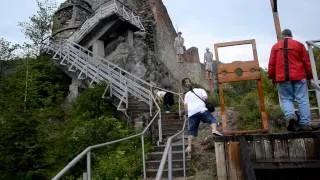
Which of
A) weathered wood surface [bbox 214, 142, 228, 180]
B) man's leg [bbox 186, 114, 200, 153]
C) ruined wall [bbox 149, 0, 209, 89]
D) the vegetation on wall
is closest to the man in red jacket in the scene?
weathered wood surface [bbox 214, 142, 228, 180]

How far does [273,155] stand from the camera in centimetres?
586

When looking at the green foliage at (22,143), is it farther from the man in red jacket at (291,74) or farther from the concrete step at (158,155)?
the man in red jacket at (291,74)

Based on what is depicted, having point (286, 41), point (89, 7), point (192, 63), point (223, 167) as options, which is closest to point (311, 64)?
point (286, 41)

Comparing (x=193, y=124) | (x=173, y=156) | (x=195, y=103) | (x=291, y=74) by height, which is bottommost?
(x=173, y=156)

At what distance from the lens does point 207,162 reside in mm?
8164

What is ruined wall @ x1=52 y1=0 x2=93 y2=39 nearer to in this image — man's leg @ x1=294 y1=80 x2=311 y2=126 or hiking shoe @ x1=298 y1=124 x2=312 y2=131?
man's leg @ x1=294 y1=80 x2=311 y2=126

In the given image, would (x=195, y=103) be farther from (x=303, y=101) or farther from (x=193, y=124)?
(x=303, y=101)

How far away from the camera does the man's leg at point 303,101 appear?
606cm

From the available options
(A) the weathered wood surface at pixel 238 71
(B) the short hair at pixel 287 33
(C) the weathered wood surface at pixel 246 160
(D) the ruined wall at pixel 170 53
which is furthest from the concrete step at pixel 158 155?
(D) the ruined wall at pixel 170 53

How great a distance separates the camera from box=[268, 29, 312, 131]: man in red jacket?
6.13 metres

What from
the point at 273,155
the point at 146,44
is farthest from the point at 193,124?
the point at 146,44

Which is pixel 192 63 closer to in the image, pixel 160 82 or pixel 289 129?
pixel 160 82

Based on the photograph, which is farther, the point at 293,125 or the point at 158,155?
the point at 158,155

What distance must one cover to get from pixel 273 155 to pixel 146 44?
18071mm
